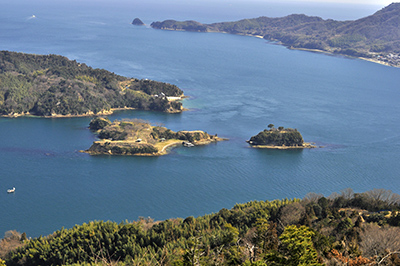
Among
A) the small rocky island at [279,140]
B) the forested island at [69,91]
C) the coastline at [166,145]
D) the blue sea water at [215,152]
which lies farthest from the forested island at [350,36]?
the coastline at [166,145]

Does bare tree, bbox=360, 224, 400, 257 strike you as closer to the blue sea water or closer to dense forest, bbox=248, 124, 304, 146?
the blue sea water

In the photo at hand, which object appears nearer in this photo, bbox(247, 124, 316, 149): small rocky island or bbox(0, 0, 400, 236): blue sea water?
bbox(0, 0, 400, 236): blue sea water

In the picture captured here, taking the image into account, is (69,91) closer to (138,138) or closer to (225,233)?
(138,138)

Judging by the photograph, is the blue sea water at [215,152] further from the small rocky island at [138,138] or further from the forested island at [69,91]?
the forested island at [69,91]

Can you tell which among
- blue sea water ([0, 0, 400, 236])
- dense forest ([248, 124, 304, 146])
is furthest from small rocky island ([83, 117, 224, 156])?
dense forest ([248, 124, 304, 146])

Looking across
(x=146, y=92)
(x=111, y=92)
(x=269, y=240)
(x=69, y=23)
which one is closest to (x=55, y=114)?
(x=111, y=92)

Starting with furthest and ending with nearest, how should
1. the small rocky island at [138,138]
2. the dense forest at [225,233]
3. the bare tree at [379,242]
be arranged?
the small rocky island at [138,138]
the dense forest at [225,233]
the bare tree at [379,242]

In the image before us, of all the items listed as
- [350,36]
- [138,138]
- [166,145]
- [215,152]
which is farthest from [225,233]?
[350,36]
